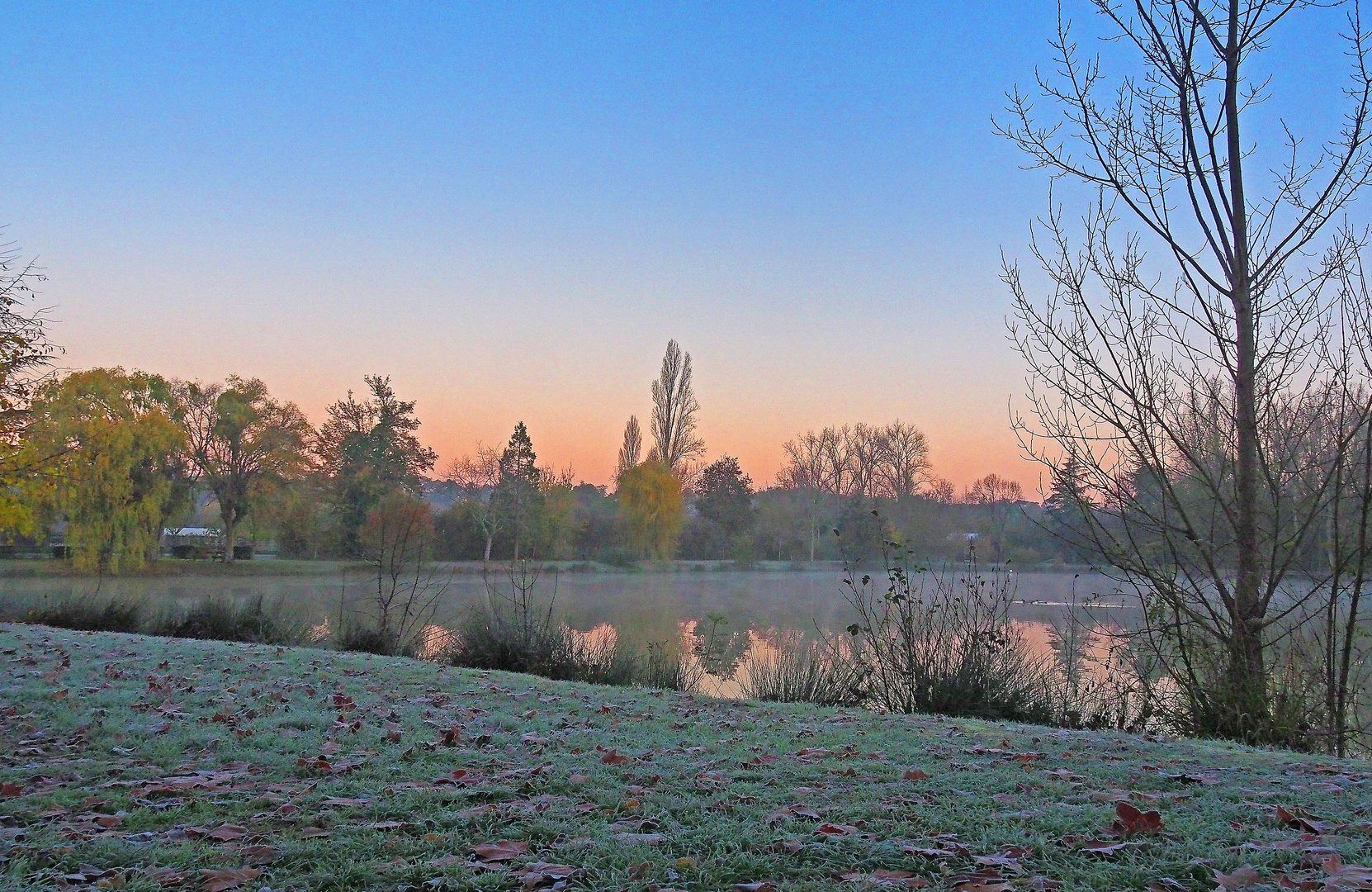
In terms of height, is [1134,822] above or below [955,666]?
above

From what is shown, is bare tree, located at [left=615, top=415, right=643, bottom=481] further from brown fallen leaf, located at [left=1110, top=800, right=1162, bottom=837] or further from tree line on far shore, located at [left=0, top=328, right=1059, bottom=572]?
brown fallen leaf, located at [left=1110, top=800, right=1162, bottom=837]

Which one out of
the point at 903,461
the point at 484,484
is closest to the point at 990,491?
the point at 903,461

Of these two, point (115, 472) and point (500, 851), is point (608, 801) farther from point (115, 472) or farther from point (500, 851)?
point (115, 472)

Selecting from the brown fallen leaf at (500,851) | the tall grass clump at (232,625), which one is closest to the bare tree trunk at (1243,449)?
the brown fallen leaf at (500,851)

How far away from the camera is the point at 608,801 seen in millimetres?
2967

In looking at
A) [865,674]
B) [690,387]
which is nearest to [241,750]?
[865,674]

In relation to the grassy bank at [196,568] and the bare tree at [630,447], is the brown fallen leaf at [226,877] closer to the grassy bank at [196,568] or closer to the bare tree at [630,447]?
the grassy bank at [196,568]

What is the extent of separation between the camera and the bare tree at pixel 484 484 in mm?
38344

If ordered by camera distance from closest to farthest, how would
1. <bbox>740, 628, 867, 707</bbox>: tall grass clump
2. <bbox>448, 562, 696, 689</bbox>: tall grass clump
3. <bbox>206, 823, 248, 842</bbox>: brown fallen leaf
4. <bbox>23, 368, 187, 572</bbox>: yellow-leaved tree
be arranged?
1. <bbox>206, 823, 248, 842</bbox>: brown fallen leaf
2. <bbox>740, 628, 867, 707</bbox>: tall grass clump
3. <bbox>448, 562, 696, 689</bbox>: tall grass clump
4. <bbox>23, 368, 187, 572</bbox>: yellow-leaved tree

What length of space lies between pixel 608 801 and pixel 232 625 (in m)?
10.1

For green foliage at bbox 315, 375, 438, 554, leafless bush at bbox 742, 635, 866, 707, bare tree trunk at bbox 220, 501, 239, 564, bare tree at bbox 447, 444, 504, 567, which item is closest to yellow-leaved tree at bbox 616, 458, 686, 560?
bare tree at bbox 447, 444, 504, 567

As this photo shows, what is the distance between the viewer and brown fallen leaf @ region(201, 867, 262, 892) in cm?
214

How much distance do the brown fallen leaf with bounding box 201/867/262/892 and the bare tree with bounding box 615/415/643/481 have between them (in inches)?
1595

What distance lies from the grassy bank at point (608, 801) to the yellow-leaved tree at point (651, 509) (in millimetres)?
34606
